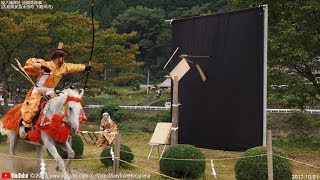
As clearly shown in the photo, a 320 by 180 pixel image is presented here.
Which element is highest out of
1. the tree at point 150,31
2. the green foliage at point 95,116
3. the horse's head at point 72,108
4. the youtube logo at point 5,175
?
the tree at point 150,31

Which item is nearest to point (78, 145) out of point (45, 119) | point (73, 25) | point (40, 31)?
point (45, 119)

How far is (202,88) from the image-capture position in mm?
11539

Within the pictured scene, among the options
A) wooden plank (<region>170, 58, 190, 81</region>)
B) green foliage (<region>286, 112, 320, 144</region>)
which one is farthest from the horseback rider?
green foliage (<region>286, 112, 320, 144</region>)

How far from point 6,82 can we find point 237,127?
11430mm

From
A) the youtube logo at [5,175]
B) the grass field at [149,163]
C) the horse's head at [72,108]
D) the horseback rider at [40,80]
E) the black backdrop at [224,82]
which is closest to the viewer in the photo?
the horse's head at [72,108]

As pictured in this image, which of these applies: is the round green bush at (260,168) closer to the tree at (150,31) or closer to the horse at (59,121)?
the horse at (59,121)

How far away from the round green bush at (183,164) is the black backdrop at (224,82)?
1958 mm

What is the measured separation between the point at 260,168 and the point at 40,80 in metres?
4.16

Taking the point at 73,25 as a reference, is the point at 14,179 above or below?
below

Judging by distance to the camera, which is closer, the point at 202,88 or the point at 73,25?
the point at 202,88

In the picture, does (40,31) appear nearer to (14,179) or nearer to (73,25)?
(73,25)

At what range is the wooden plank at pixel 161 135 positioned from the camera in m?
10.9

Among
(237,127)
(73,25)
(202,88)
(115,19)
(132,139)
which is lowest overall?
(132,139)

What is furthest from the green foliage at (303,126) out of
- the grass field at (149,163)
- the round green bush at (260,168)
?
the round green bush at (260,168)
